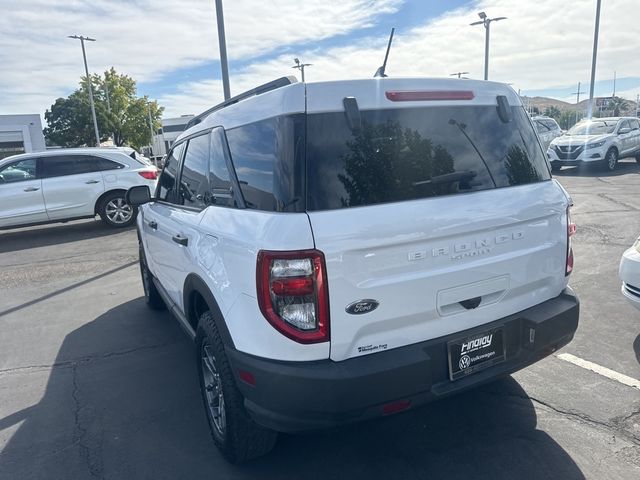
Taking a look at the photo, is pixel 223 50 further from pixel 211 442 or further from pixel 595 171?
pixel 595 171

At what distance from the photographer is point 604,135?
1628cm

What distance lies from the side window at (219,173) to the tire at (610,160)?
16409mm

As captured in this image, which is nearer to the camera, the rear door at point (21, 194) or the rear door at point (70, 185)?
the rear door at point (21, 194)

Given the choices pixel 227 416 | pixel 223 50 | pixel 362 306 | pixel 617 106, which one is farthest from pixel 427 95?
pixel 617 106

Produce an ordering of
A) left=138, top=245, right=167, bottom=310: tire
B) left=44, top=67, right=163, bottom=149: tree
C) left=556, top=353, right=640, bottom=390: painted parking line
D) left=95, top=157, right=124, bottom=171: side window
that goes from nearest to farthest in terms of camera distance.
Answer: left=556, top=353, right=640, bottom=390: painted parking line, left=138, top=245, right=167, bottom=310: tire, left=95, top=157, right=124, bottom=171: side window, left=44, top=67, right=163, bottom=149: tree

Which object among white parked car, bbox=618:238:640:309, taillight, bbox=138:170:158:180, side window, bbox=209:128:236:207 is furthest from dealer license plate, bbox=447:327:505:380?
taillight, bbox=138:170:158:180

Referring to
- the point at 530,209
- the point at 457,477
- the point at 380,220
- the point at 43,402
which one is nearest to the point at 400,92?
the point at 380,220

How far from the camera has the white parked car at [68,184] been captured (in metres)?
10.2

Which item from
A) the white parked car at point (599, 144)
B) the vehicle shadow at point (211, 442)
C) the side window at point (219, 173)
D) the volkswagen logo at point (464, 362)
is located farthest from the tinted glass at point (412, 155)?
the white parked car at point (599, 144)

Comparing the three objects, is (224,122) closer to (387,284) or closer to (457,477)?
(387,284)

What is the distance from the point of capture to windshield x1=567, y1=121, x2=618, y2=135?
16.7 metres

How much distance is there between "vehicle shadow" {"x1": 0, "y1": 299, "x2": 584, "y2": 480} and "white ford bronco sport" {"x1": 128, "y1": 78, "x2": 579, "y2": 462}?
30 centimetres

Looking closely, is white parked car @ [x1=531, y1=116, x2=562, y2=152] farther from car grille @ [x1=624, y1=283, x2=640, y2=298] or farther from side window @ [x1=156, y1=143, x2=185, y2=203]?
side window @ [x1=156, y1=143, x2=185, y2=203]

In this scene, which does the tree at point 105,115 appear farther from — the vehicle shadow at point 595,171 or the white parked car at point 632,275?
the white parked car at point 632,275
